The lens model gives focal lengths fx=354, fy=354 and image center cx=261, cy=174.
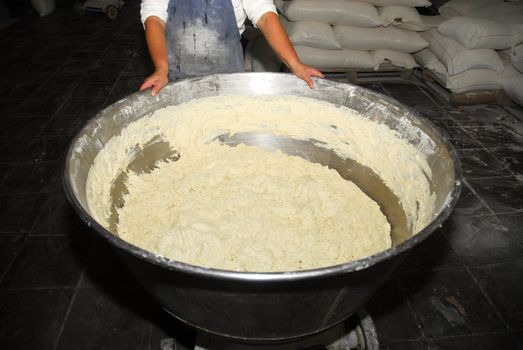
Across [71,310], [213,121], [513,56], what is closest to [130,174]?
[213,121]

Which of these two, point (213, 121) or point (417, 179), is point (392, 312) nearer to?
point (417, 179)

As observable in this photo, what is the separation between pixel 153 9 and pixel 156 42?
0.80ft

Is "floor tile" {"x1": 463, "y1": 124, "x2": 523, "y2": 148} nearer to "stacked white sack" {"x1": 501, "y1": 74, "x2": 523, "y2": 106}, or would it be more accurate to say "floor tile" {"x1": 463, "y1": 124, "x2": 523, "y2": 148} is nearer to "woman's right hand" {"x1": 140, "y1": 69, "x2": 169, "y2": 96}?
"stacked white sack" {"x1": 501, "y1": 74, "x2": 523, "y2": 106}

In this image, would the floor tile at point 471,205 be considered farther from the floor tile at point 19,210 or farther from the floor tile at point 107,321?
the floor tile at point 19,210

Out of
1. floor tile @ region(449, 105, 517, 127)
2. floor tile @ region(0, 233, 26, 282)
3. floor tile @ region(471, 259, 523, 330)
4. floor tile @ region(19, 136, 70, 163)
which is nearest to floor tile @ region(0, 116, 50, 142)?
floor tile @ region(19, 136, 70, 163)

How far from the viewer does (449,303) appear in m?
1.71

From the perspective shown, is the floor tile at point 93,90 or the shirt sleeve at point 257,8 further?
the floor tile at point 93,90

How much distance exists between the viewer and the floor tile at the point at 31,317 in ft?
5.00

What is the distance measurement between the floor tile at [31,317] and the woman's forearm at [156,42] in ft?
3.91

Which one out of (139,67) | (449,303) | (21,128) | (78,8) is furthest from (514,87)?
(78,8)

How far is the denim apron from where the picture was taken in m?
1.77

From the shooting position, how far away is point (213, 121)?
1.53 m

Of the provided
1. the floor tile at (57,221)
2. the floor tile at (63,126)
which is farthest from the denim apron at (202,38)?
the floor tile at (63,126)

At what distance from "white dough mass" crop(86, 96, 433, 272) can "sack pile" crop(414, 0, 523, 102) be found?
2443 millimetres
